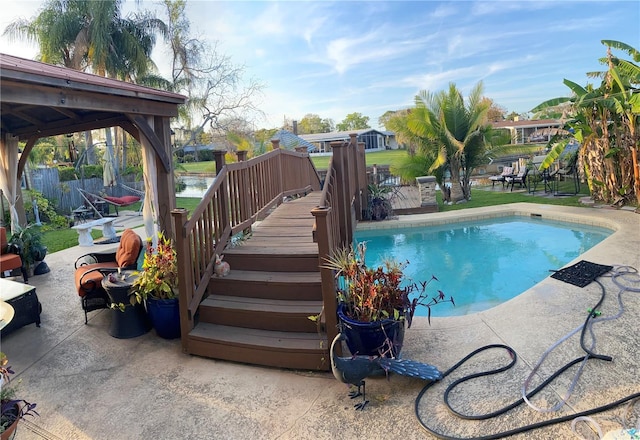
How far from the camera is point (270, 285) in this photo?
412 cm

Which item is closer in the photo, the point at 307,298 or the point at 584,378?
the point at 584,378

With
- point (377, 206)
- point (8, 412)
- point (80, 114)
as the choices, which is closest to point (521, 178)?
point (377, 206)

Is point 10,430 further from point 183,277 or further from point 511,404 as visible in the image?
point 511,404

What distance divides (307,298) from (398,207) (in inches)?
330

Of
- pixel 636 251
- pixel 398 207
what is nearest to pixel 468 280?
pixel 636 251

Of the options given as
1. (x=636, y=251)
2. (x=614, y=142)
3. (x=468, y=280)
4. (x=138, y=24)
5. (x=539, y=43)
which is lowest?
(x=468, y=280)

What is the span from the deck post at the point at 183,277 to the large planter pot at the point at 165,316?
7.6 inches

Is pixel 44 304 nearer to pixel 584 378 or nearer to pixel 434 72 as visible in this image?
pixel 584 378

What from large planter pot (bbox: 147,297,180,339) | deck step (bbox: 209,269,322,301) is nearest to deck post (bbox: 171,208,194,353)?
large planter pot (bbox: 147,297,180,339)

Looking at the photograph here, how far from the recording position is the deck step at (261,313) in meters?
3.70

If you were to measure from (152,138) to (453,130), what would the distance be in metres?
9.72

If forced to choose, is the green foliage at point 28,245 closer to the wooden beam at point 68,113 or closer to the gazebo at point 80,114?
the gazebo at point 80,114

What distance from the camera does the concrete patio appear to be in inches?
105

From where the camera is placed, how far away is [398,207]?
1192cm
